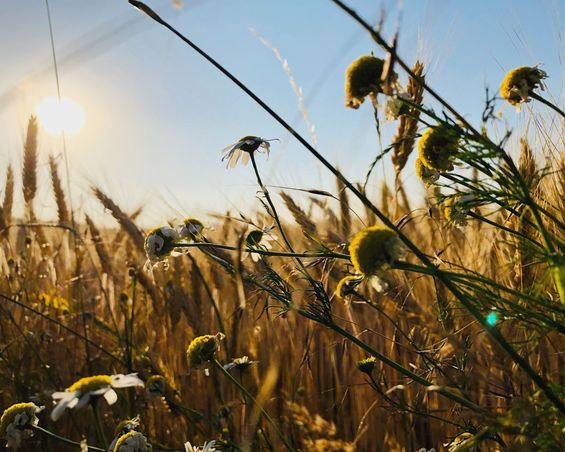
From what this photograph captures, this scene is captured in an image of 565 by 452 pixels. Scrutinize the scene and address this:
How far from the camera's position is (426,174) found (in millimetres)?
898

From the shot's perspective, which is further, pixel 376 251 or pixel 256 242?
pixel 256 242

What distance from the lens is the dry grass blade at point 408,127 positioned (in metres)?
1.01

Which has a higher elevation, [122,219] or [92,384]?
[122,219]

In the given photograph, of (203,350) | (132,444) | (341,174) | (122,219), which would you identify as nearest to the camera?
(341,174)

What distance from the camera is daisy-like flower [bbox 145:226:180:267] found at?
107 centimetres

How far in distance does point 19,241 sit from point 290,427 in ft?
5.73

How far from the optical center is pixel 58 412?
0.72 metres

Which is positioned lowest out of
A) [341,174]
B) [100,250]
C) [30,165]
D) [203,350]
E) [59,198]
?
[203,350]

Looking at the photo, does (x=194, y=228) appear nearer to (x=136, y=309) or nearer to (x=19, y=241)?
(x=136, y=309)

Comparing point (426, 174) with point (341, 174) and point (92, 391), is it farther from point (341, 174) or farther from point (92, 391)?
point (92, 391)

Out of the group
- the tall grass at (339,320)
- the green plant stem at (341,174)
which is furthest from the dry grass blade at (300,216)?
the green plant stem at (341,174)

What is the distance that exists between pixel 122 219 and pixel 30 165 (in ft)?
2.50

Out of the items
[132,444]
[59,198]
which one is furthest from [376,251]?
[59,198]

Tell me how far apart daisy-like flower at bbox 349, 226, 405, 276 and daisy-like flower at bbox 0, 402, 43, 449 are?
2.12 feet
